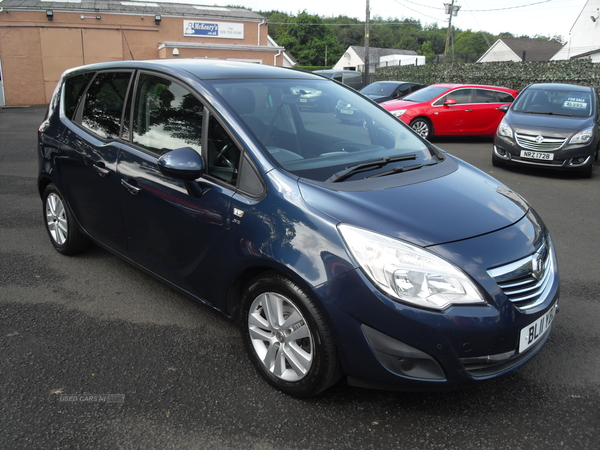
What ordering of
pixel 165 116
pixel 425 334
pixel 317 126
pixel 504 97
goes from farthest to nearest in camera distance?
pixel 504 97 → pixel 317 126 → pixel 165 116 → pixel 425 334

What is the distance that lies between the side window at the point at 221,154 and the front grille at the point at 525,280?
142 centimetres

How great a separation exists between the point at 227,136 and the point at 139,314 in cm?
150

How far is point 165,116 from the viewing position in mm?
3324

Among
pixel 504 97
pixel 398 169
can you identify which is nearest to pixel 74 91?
pixel 398 169

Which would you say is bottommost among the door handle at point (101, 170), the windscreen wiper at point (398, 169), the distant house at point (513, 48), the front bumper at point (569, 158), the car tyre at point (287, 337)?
the car tyre at point (287, 337)

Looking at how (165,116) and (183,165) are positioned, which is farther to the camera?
(165,116)

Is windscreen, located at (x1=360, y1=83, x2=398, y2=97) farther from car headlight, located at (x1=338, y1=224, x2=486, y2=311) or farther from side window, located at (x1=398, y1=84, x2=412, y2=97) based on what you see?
car headlight, located at (x1=338, y1=224, x2=486, y2=311)

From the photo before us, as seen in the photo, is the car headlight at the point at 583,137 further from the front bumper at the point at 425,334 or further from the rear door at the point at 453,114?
the front bumper at the point at 425,334

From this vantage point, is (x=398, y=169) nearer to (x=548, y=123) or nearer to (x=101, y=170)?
(x=101, y=170)

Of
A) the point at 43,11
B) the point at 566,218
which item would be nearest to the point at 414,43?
the point at 43,11

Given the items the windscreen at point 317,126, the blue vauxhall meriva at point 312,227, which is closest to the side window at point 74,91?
the blue vauxhall meriva at point 312,227

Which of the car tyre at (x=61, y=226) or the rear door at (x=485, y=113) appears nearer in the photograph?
the car tyre at (x=61, y=226)

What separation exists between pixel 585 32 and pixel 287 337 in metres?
42.6

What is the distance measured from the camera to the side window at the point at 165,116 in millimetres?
3129
